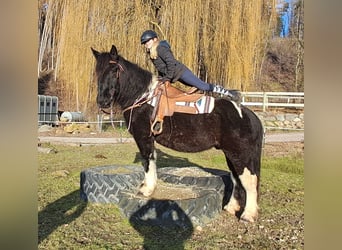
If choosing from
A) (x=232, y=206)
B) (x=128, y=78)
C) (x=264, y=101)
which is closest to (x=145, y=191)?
(x=232, y=206)

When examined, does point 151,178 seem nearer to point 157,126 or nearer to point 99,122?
point 157,126

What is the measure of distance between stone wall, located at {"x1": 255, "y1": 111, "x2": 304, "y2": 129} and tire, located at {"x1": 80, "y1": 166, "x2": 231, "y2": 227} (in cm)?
34

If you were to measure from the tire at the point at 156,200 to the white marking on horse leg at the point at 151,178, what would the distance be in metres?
0.06

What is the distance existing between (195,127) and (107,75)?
0.48 meters

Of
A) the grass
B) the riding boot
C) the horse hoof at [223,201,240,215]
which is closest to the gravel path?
the grass

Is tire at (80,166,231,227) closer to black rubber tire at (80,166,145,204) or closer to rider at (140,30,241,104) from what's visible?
black rubber tire at (80,166,145,204)

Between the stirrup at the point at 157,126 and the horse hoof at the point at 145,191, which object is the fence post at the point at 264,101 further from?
the horse hoof at the point at 145,191

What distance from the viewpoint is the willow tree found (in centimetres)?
182

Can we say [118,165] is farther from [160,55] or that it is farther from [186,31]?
[186,31]

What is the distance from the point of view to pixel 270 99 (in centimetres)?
173
